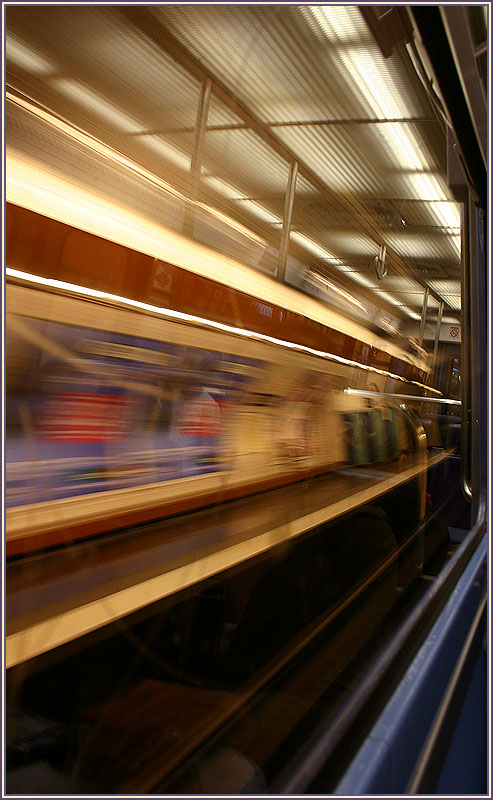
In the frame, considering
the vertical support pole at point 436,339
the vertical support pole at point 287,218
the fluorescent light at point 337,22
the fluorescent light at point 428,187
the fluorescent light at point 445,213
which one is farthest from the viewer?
the vertical support pole at point 436,339

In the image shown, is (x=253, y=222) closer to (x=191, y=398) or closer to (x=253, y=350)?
(x=253, y=350)

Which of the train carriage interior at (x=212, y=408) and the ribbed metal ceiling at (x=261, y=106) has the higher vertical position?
the ribbed metal ceiling at (x=261, y=106)

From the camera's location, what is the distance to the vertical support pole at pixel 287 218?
269 centimetres

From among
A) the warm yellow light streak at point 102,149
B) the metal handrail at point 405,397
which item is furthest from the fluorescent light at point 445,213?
the warm yellow light streak at point 102,149

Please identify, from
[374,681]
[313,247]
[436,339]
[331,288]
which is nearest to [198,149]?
[313,247]

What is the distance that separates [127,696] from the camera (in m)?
1.70

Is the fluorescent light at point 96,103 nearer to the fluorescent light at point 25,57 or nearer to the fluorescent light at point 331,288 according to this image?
the fluorescent light at point 25,57

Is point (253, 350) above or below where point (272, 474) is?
above

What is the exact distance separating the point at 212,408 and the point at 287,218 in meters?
1.05

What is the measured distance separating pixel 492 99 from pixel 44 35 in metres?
1.04

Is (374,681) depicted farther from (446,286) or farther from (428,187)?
(446,286)

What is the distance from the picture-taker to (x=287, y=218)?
2.71 meters

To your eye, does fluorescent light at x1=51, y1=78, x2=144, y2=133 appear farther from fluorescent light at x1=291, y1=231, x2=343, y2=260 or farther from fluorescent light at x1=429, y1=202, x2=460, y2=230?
fluorescent light at x1=429, y1=202, x2=460, y2=230

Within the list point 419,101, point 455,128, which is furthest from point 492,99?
point 419,101
